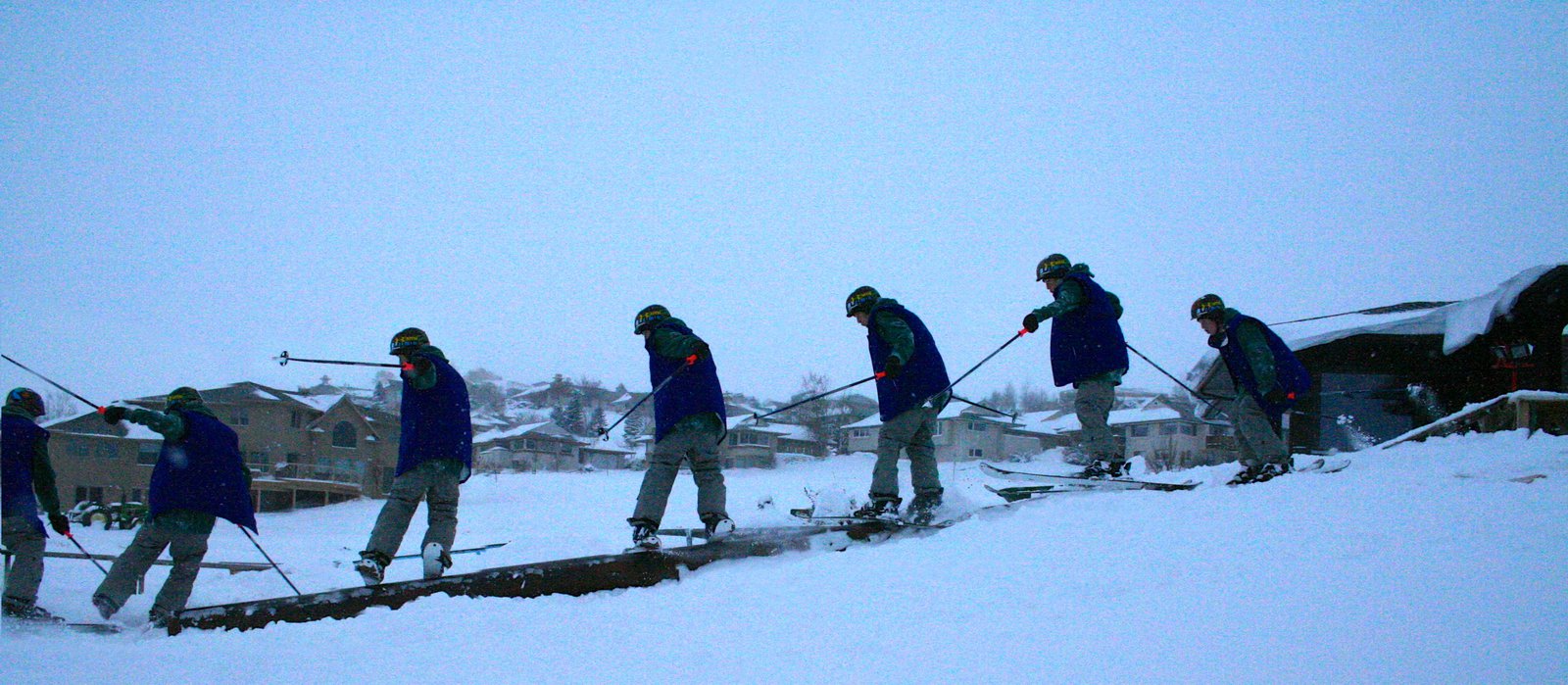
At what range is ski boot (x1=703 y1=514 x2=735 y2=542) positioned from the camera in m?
4.60

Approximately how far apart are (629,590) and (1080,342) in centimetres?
376

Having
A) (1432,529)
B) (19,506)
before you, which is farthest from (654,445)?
(19,506)

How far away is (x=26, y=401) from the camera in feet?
18.5

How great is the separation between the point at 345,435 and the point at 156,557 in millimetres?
30832

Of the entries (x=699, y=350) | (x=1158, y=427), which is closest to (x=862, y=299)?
(x=699, y=350)

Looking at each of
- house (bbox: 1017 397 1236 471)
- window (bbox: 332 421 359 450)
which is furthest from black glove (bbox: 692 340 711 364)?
window (bbox: 332 421 359 450)

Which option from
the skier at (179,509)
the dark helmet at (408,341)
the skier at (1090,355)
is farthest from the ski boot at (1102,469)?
the skier at (179,509)

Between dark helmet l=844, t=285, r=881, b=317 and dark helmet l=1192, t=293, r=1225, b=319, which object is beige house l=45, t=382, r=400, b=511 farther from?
dark helmet l=1192, t=293, r=1225, b=319

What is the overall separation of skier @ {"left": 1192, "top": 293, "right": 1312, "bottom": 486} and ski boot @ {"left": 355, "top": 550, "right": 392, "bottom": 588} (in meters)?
5.54

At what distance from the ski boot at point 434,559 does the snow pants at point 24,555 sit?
3041 mm

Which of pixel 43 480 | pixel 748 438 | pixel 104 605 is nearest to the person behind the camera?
pixel 104 605

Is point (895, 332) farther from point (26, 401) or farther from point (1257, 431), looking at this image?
point (26, 401)

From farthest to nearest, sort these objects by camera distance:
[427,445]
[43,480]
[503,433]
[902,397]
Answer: [503,433]
[43,480]
[902,397]
[427,445]

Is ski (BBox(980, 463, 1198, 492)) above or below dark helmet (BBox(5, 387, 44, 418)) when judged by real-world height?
below
